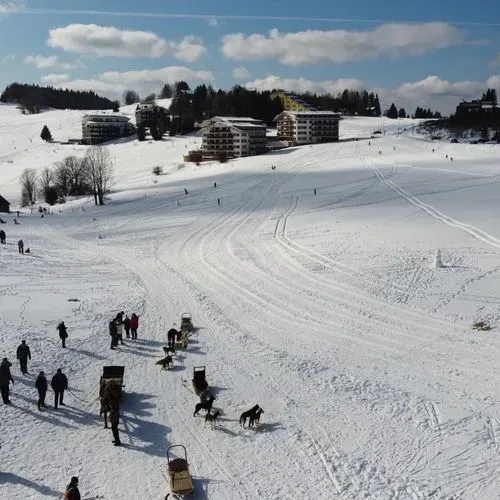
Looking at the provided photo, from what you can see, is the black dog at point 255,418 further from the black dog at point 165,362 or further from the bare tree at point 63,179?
the bare tree at point 63,179

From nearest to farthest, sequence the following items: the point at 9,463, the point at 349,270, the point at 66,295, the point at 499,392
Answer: the point at 9,463, the point at 499,392, the point at 66,295, the point at 349,270

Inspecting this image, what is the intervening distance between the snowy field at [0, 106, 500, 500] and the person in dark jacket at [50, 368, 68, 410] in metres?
0.37

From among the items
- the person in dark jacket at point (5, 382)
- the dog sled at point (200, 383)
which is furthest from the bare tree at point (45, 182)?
the dog sled at point (200, 383)

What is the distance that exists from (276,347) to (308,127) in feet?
327

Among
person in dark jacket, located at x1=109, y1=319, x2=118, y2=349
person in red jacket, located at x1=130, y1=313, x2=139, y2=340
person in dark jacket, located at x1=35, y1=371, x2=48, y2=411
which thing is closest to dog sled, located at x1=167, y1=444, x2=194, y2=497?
person in dark jacket, located at x1=35, y1=371, x2=48, y2=411

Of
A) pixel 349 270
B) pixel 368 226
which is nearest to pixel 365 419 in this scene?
pixel 349 270

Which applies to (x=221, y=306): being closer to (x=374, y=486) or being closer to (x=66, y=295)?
(x=66, y=295)

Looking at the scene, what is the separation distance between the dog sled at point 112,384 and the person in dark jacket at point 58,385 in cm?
108

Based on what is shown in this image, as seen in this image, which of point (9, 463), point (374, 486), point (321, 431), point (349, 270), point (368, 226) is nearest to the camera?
point (374, 486)

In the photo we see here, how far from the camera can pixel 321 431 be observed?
48.0 feet

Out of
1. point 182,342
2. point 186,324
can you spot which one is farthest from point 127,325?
point 182,342

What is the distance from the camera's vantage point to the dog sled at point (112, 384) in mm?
14977

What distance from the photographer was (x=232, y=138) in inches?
4021

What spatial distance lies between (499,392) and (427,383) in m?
2.05
